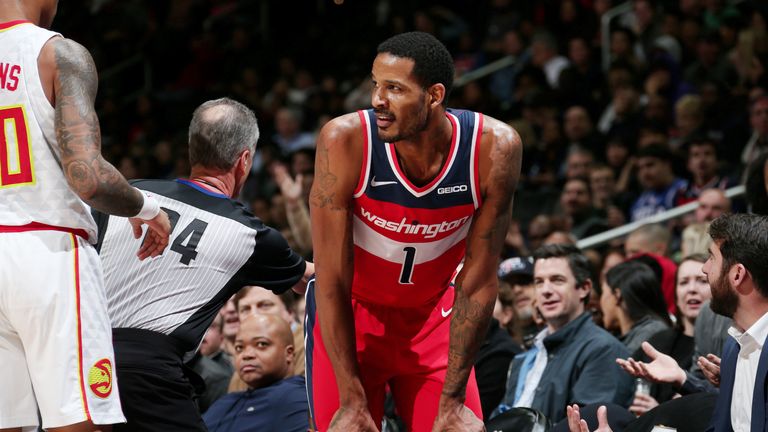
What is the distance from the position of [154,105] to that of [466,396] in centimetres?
1207

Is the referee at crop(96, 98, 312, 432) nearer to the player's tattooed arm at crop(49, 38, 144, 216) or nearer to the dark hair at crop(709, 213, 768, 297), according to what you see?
the player's tattooed arm at crop(49, 38, 144, 216)

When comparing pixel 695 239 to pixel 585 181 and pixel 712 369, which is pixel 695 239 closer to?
pixel 585 181

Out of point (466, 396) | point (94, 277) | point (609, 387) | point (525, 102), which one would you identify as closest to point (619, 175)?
point (525, 102)

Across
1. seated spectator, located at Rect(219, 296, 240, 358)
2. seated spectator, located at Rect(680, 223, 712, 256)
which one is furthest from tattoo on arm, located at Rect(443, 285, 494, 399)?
seated spectator, located at Rect(680, 223, 712, 256)

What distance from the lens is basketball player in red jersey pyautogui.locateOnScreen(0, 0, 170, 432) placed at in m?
3.44

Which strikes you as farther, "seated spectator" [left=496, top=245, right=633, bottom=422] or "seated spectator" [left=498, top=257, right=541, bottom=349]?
"seated spectator" [left=498, top=257, right=541, bottom=349]

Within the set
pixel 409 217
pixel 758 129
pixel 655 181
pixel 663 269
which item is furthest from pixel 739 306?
pixel 758 129

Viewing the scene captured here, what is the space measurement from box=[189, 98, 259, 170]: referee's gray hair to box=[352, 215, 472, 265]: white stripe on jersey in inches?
34.0

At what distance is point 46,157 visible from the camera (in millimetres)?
3537

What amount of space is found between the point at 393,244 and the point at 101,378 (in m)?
1.15

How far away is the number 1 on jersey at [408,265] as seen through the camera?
4.05 metres

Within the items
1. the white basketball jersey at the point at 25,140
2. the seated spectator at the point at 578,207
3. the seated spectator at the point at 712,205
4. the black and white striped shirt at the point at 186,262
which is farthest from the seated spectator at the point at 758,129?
the white basketball jersey at the point at 25,140

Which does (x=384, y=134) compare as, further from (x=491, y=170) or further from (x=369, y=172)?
(x=491, y=170)

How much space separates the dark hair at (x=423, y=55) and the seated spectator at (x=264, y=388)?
2.51 meters
